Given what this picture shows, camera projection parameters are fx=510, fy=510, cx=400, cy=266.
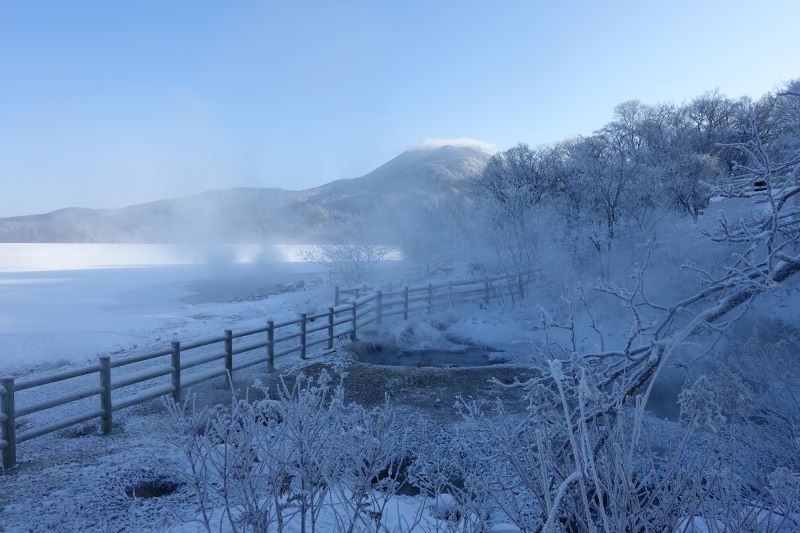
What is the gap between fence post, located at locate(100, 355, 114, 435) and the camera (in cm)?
680

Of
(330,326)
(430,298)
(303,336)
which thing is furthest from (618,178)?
(303,336)

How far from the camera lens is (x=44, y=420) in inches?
301

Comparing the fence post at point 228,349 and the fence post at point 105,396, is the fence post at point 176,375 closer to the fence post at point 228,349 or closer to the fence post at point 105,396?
the fence post at point 105,396

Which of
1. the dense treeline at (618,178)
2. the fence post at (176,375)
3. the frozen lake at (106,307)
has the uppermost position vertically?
the dense treeline at (618,178)

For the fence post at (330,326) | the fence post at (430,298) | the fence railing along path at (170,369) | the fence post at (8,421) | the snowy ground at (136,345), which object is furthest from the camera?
the fence post at (430,298)

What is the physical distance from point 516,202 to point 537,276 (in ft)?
11.9

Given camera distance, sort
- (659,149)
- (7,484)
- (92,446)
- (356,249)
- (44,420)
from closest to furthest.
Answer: (7,484), (92,446), (44,420), (356,249), (659,149)

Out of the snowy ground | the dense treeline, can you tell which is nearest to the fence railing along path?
the snowy ground

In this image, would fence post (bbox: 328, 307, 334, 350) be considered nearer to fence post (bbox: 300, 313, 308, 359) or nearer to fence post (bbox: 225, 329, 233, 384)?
fence post (bbox: 300, 313, 308, 359)

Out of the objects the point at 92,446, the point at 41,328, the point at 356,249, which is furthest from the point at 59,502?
the point at 356,249

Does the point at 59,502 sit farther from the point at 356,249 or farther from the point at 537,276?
the point at 356,249

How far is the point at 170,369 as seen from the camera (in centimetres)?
798

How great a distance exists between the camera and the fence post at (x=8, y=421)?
5.53 meters

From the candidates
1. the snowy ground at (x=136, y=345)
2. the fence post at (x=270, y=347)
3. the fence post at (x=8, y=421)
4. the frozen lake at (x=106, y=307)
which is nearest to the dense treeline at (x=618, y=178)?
the snowy ground at (x=136, y=345)
